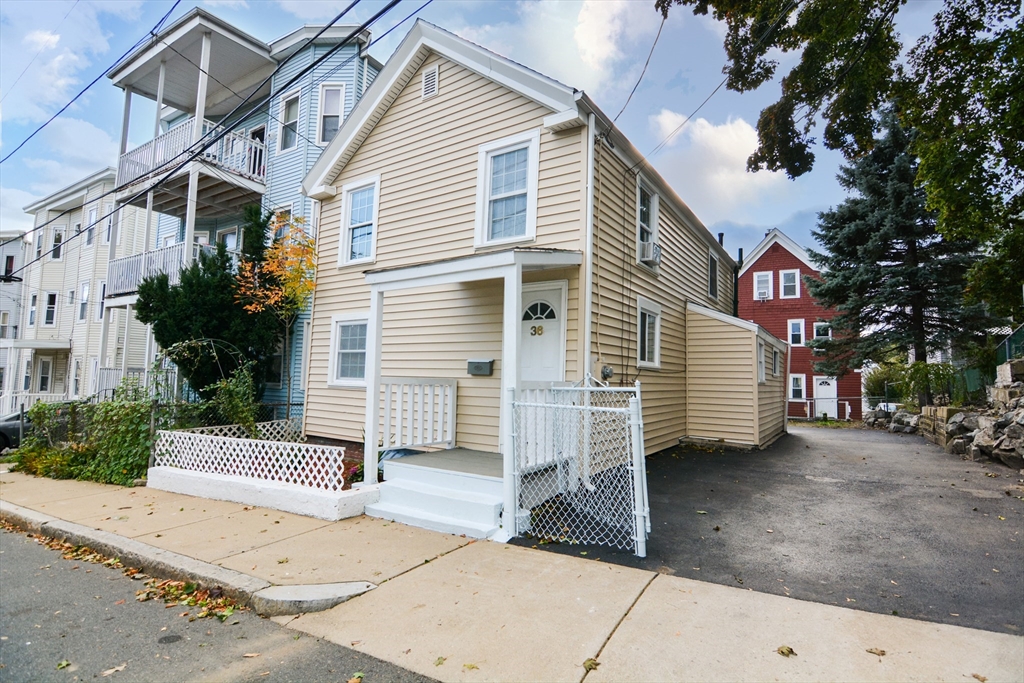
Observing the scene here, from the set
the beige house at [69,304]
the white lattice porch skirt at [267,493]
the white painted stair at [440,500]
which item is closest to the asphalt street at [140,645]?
the white lattice porch skirt at [267,493]

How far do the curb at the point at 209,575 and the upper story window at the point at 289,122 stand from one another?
1118 cm

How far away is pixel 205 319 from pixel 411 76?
6692 millimetres

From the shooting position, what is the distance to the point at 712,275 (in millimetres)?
14281

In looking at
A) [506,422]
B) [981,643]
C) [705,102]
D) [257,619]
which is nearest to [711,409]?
[705,102]

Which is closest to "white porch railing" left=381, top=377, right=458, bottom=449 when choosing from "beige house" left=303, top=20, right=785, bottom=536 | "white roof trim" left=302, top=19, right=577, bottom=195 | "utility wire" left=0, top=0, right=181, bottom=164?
"beige house" left=303, top=20, right=785, bottom=536

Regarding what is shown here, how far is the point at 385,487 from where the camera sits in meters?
6.38

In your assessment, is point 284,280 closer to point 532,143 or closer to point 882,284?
point 532,143

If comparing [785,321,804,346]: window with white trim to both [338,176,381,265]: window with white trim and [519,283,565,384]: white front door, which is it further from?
[338,176,381,265]: window with white trim

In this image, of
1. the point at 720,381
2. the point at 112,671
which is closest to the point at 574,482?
the point at 112,671

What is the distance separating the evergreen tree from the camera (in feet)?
56.6

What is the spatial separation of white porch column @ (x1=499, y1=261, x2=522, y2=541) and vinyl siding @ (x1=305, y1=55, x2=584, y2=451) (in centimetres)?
152

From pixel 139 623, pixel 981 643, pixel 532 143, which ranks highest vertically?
pixel 532 143

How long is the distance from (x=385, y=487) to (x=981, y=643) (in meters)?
5.42

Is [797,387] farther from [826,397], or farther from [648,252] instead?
[648,252]
